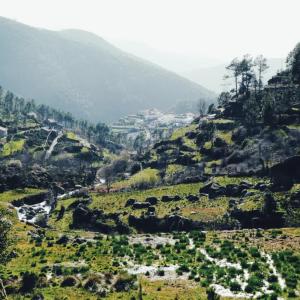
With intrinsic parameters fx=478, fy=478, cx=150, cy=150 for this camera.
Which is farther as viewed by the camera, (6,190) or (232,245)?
(6,190)

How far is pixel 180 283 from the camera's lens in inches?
2625

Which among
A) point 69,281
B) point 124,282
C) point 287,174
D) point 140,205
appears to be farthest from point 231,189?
point 69,281

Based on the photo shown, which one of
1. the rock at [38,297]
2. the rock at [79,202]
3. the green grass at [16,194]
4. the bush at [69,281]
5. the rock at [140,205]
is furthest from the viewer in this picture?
the green grass at [16,194]

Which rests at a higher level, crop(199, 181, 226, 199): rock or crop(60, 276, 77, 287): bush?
crop(60, 276, 77, 287): bush

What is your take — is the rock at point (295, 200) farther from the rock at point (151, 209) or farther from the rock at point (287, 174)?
the rock at point (151, 209)

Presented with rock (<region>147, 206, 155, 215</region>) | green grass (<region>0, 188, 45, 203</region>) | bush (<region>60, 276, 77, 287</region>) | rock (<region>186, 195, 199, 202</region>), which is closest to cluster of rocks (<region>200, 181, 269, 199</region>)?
rock (<region>186, 195, 199, 202</region>)

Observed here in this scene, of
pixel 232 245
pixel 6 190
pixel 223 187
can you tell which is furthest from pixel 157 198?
pixel 232 245

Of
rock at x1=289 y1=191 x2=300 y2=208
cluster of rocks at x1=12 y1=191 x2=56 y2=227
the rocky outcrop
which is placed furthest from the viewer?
cluster of rocks at x1=12 y1=191 x2=56 y2=227

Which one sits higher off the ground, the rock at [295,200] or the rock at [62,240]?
the rock at [295,200]

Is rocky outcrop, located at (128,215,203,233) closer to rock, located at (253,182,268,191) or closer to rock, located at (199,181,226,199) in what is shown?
rock, located at (199,181,226,199)

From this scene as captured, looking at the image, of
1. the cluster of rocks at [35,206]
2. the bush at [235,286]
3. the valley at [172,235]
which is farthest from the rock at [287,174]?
the bush at [235,286]

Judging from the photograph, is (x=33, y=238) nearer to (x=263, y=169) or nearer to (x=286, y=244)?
(x=286, y=244)

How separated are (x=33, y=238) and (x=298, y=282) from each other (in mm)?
58562

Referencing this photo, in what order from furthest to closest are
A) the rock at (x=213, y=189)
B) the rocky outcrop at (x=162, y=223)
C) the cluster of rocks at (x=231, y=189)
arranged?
1. the rock at (x=213, y=189)
2. the cluster of rocks at (x=231, y=189)
3. the rocky outcrop at (x=162, y=223)
